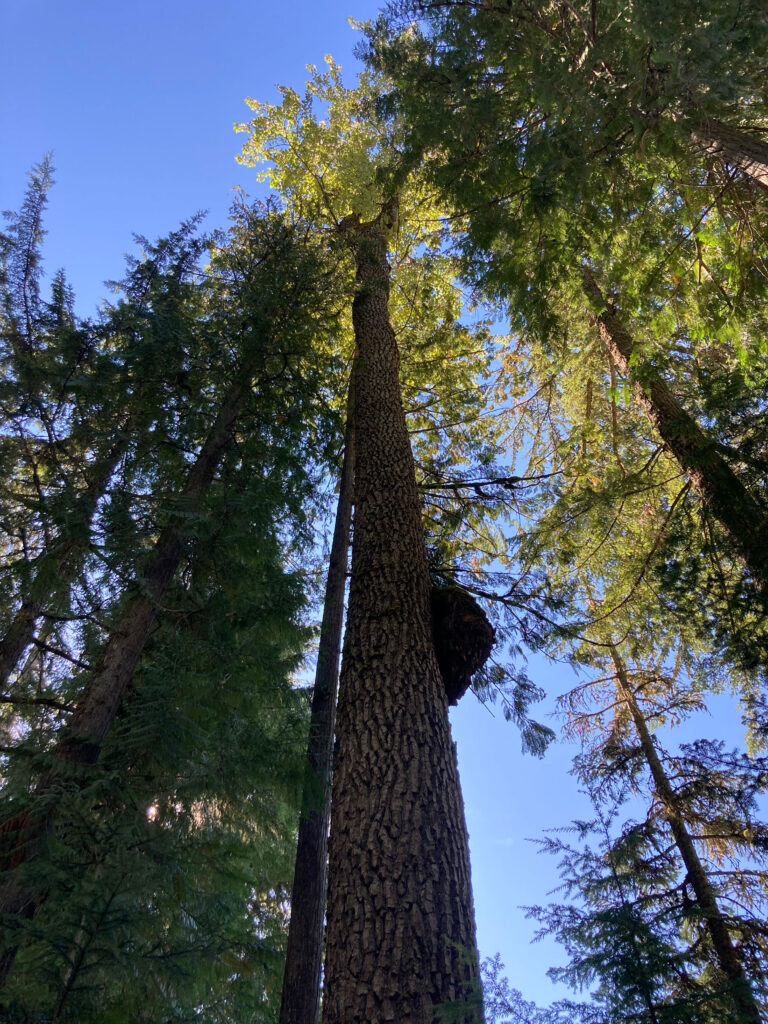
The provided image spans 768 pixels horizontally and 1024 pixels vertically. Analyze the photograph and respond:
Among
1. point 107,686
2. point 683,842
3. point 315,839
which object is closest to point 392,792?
point 315,839

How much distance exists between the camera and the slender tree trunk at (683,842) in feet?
17.6

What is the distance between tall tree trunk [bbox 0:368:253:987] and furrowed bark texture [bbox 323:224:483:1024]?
1.55 m

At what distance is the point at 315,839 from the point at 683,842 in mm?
4238

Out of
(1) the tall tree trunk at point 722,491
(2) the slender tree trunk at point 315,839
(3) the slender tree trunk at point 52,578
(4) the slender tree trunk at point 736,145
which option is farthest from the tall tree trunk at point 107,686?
(4) the slender tree trunk at point 736,145

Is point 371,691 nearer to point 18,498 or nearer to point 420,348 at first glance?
point 18,498

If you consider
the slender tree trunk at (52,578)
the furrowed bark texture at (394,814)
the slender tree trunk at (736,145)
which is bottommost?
the furrowed bark texture at (394,814)

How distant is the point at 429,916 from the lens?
2.92 meters

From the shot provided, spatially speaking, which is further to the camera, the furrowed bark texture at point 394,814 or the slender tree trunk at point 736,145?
the slender tree trunk at point 736,145

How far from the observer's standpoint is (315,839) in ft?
15.7

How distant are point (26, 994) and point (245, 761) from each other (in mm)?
1621

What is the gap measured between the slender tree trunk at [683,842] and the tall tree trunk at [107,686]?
4.05 m

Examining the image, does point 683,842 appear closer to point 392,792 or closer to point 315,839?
point 315,839

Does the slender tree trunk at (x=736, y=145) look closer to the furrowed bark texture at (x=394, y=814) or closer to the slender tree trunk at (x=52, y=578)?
the furrowed bark texture at (x=394, y=814)

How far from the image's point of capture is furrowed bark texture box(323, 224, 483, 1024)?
2732 mm
